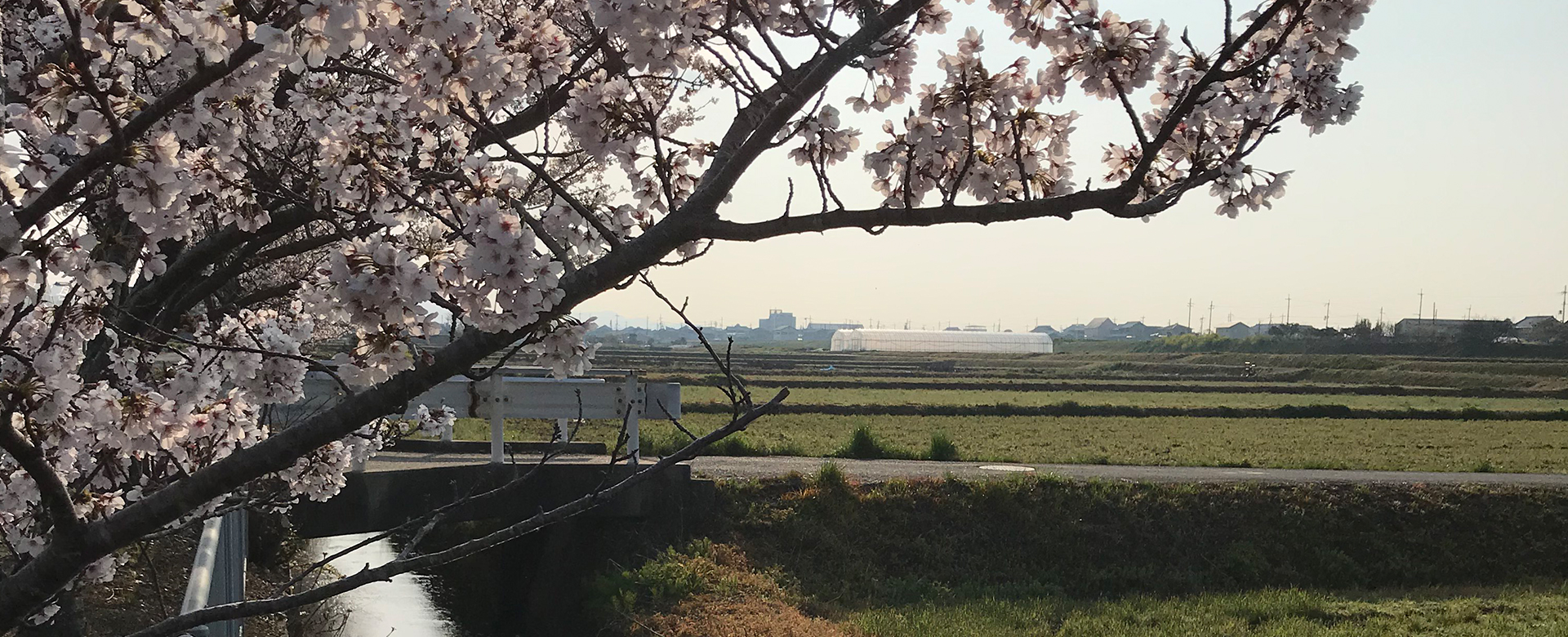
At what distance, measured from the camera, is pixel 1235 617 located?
33.0 feet

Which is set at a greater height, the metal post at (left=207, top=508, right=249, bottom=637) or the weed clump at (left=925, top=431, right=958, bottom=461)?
the metal post at (left=207, top=508, right=249, bottom=637)

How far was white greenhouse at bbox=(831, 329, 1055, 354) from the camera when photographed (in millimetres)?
125688

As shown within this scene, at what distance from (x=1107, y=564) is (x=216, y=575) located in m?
9.27

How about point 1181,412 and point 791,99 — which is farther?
point 1181,412

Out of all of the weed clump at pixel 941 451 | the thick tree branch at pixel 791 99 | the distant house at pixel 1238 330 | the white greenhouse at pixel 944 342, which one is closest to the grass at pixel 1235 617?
the weed clump at pixel 941 451

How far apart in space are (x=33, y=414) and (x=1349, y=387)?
5492 centimetres

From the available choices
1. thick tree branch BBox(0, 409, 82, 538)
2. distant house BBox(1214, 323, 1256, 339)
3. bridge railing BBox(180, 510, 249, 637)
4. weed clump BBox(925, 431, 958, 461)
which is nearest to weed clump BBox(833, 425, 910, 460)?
weed clump BBox(925, 431, 958, 461)

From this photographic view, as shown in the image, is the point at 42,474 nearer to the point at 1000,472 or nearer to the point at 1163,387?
the point at 1000,472

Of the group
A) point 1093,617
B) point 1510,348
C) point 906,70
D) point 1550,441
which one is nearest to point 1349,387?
point 1550,441

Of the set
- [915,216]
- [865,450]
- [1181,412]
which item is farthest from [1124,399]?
[915,216]

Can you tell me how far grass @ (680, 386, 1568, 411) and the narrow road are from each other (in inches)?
708

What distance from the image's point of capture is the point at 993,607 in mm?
10000

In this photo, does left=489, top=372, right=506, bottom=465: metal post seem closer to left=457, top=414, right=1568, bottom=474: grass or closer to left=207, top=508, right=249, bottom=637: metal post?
left=207, top=508, right=249, bottom=637: metal post

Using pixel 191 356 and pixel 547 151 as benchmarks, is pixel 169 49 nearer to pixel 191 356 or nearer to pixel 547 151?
pixel 547 151
